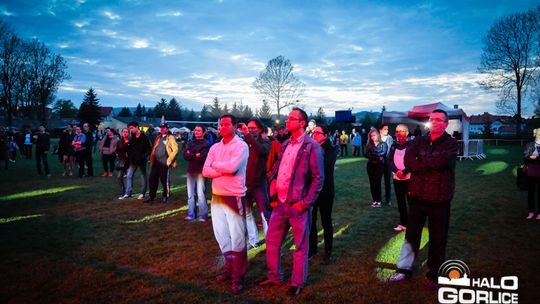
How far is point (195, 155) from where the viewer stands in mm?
6570

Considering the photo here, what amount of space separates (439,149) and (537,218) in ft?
16.6

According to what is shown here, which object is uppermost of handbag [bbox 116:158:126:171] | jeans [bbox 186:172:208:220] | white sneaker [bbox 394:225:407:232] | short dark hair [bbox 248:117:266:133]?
short dark hair [bbox 248:117:266:133]

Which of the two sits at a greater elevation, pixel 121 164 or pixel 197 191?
pixel 121 164

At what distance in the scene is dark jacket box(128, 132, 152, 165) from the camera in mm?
8508

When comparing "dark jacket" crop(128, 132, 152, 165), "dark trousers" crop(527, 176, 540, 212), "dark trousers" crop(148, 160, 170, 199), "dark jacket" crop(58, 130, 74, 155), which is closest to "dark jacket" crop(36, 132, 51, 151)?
"dark jacket" crop(58, 130, 74, 155)

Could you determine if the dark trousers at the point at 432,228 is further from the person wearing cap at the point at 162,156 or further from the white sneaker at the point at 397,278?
the person wearing cap at the point at 162,156

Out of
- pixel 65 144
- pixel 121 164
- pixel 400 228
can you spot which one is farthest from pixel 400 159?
pixel 65 144

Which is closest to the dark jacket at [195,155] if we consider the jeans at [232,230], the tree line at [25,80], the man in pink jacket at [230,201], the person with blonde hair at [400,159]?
the man in pink jacket at [230,201]

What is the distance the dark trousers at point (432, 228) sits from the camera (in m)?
3.59

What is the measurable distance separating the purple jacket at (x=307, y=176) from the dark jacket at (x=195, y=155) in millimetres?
3477

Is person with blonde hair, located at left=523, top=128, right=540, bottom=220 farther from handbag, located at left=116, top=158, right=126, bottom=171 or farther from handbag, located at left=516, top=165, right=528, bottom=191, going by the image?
handbag, located at left=116, top=158, right=126, bottom=171

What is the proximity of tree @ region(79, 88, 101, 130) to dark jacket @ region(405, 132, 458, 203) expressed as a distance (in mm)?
70970

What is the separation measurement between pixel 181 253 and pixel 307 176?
8.41ft

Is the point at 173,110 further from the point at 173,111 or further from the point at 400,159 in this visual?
the point at 400,159
